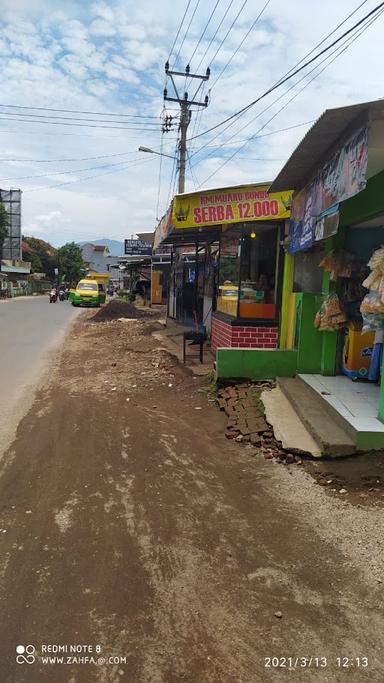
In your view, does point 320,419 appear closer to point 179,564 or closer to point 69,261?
point 179,564

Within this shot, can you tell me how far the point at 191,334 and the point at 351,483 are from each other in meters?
6.04

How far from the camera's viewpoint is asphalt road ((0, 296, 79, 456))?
275 inches

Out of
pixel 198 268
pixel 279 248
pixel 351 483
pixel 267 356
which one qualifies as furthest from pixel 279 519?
pixel 198 268

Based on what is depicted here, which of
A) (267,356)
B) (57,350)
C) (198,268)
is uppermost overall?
(198,268)

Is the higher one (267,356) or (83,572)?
(267,356)

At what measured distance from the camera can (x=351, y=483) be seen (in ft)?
14.0

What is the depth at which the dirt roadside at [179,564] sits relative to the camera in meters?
2.38

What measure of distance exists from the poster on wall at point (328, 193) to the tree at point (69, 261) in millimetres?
66087

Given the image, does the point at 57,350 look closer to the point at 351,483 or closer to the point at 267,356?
the point at 267,356

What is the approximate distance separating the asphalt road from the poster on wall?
457 centimetres

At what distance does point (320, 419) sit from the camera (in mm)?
5359
